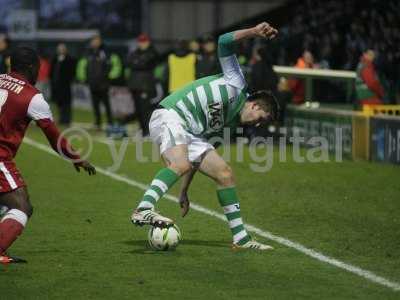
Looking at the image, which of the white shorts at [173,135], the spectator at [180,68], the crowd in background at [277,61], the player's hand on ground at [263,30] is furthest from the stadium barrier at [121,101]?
the player's hand on ground at [263,30]

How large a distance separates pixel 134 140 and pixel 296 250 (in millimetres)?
13603

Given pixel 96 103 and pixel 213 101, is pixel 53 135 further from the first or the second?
pixel 96 103

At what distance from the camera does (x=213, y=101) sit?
10492 millimetres

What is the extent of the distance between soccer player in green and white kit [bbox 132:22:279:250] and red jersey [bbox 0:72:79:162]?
48.9 inches

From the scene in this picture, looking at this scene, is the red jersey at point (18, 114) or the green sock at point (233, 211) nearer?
the red jersey at point (18, 114)

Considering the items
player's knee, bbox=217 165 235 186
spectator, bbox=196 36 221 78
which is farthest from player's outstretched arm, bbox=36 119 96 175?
spectator, bbox=196 36 221 78

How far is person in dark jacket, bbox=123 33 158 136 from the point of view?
952 inches

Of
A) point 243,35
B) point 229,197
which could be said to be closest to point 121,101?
point 229,197

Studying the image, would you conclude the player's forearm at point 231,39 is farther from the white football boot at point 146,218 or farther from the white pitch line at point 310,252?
the white pitch line at point 310,252

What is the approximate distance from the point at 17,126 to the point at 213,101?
6.15 feet

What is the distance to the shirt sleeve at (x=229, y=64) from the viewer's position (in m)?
10.3

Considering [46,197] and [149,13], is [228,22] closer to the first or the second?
[149,13]

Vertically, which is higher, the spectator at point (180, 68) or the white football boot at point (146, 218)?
the white football boot at point (146, 218)

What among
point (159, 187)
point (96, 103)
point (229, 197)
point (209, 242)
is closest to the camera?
point (159, 187)
